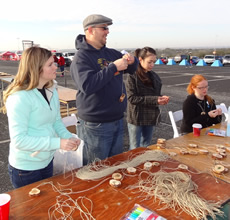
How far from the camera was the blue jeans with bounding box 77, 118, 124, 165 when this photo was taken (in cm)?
233

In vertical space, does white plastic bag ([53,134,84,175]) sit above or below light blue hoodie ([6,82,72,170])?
below

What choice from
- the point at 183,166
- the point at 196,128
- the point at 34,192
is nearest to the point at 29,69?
the point at 34,192

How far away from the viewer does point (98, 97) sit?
2.28 metres

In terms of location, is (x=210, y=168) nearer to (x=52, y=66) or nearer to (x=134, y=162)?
(x=134, y=162)

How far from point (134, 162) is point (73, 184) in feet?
1.81

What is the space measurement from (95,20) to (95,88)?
2.11ft

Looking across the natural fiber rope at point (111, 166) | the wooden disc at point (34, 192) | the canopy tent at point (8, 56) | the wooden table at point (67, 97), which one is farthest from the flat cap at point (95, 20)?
the canopy tent at point (8, 56)

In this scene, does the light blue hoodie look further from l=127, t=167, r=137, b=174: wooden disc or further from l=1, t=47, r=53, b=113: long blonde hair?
l=127, t=167, r=137, b=174: wooden disc

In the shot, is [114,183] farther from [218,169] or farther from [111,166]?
[218,169]

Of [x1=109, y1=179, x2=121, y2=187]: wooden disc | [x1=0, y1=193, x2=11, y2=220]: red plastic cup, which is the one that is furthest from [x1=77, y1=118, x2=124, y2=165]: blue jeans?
[x1=0, y1=193, x2=11, y2=220]: red plastic cup

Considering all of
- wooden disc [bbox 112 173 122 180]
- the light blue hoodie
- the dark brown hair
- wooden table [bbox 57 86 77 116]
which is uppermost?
the dark brown hair

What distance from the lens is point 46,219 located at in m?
1.28

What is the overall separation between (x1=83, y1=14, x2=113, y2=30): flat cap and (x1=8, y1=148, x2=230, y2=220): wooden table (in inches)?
54.7

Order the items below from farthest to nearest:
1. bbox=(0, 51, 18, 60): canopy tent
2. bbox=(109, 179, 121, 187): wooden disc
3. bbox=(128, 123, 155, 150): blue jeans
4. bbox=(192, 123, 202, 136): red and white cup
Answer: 1. bbox=(0, 51, 18, 60): canopy tent
2. bbox=(128, 123, 155, 150): blue jeans
3. bbox=(192, 123, 202, 136): red and white cup
4. bbox=(109, 179, 121, 187): wooden disc
